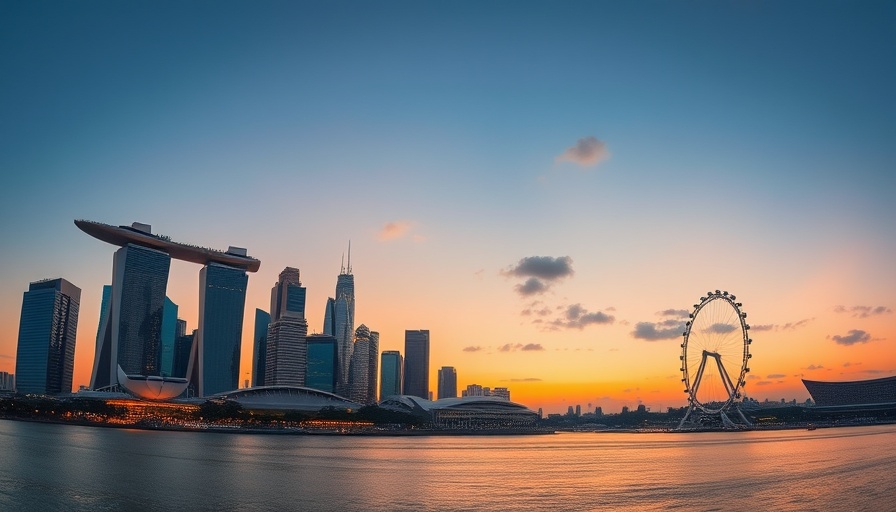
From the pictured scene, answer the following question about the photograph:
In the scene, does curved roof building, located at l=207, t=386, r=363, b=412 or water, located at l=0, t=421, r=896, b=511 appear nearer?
water, located at l=0, t=421, r=896, b=511

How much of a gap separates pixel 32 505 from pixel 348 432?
359 feet

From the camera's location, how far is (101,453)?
235 ft

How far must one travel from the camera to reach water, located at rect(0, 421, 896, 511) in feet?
142

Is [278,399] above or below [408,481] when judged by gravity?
above

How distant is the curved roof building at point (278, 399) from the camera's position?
604 ft

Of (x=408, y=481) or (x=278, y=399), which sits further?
(x=278, y=399)

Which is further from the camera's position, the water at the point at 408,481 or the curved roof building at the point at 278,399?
the curved roof building at the point at 278,399

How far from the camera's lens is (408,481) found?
55.7 m

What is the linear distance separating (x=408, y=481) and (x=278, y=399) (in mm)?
145243

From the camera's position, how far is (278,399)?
191875 millimetres

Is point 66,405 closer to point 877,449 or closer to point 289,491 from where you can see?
point 289,491

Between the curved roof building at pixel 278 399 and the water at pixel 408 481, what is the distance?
100769mm

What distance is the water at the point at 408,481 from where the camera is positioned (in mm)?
43312

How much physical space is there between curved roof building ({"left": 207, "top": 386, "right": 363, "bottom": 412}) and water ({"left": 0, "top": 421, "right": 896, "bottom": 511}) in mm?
100769
